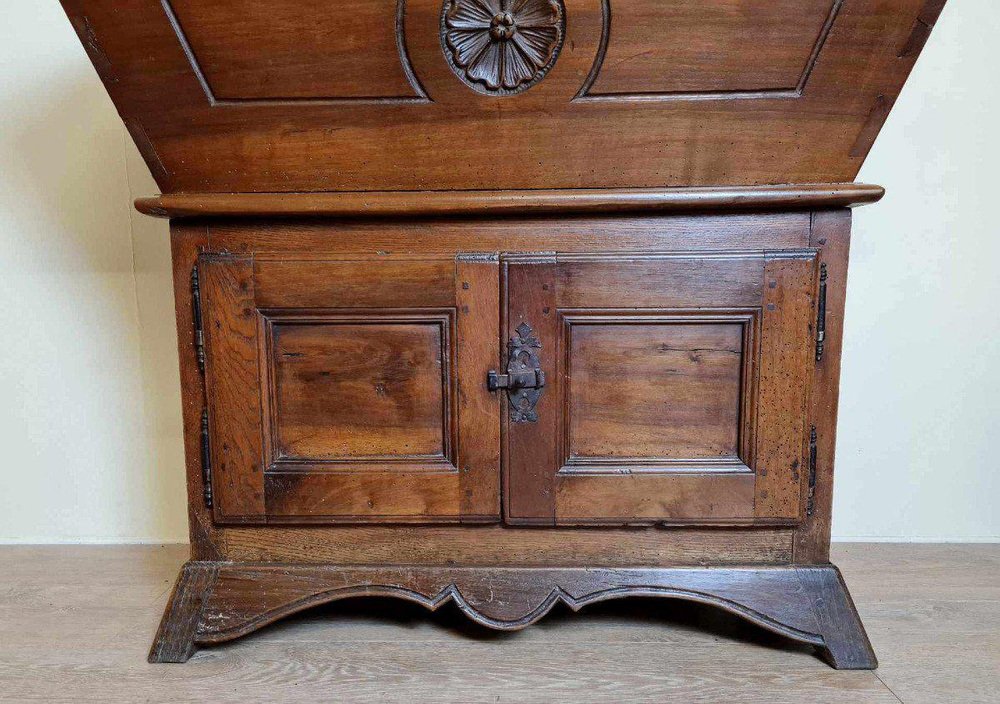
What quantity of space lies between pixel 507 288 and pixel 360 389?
0.39m

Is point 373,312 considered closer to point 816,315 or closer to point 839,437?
point 816,315

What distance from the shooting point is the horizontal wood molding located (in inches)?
56.6

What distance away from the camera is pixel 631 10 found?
4.42ft

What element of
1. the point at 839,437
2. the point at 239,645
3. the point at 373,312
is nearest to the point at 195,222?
the point at 373,312

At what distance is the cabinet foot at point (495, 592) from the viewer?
5.07 ft

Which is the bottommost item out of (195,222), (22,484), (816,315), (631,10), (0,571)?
(0,571)

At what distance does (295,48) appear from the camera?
1.38m

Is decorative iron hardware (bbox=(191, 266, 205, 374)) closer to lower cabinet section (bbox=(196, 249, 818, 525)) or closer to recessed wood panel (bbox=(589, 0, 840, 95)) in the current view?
lower cabinet section (bbox=(196, 249, 818, 525))

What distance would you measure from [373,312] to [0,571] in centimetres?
148

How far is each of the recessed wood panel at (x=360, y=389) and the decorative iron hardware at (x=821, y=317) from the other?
0.80 m

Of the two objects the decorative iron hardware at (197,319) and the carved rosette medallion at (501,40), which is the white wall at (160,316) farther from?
the carved rosette medallion at (501,40)

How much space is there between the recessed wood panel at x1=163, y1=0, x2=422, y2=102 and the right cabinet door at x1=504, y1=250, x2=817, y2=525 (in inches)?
18.7

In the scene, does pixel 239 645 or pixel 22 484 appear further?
pixel 22 484

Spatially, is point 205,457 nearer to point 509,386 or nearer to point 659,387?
point 509,386
